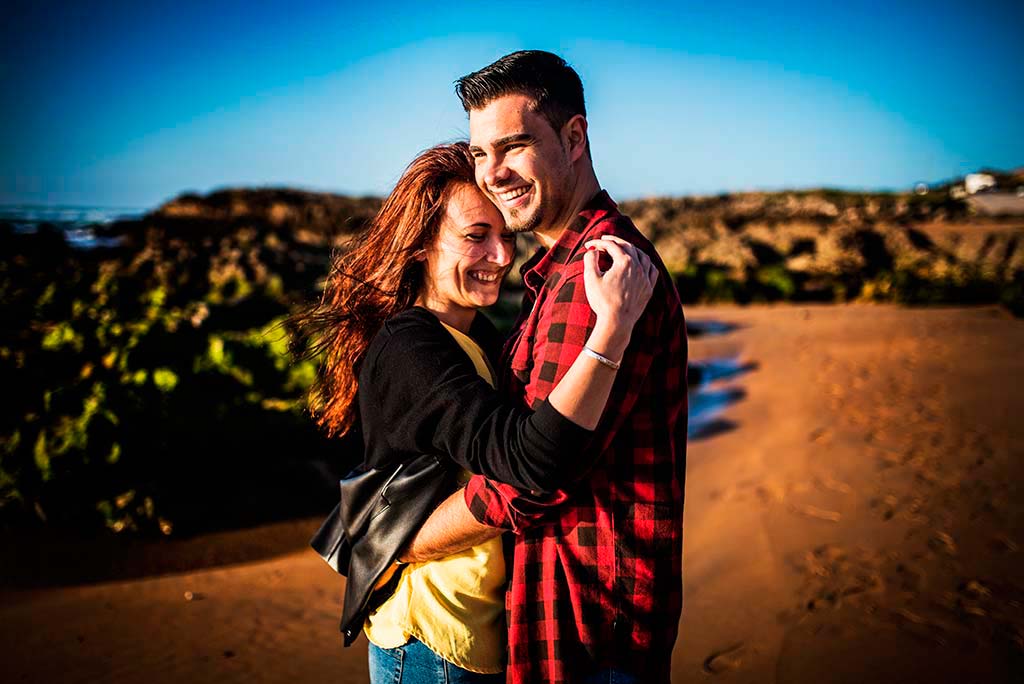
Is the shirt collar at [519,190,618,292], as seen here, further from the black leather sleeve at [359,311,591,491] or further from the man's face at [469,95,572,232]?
the black leather sleeve at [359,311,591,491]

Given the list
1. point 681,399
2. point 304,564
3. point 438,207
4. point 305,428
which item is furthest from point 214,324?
point 681,399

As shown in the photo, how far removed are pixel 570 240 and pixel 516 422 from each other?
1.89ft

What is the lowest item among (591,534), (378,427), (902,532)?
(902,532)

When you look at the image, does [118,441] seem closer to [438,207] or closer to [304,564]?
[304,564]

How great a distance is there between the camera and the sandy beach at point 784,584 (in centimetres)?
399

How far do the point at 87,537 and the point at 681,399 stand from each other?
17.0 ft

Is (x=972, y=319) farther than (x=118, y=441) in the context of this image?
Yes

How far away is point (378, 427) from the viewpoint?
1810 mm

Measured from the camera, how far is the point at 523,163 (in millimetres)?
1903

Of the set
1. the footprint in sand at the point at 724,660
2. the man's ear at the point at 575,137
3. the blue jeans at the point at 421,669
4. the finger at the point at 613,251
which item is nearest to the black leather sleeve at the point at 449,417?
the finger at the point at 613,251

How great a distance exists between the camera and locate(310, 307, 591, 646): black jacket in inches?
57.6

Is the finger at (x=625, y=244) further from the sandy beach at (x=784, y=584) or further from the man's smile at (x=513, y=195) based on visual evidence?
the sandy beach at (x=784, y=584)

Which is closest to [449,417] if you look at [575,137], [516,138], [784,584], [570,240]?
[570,240]

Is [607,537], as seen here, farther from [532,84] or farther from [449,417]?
[532,84]
